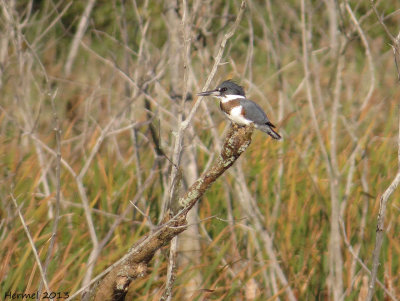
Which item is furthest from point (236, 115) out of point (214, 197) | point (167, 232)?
point (167, 232)

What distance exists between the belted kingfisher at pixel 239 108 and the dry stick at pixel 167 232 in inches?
30.8

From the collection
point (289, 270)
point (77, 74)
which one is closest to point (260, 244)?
point (289, 270)

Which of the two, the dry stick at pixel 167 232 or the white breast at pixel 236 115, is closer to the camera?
the dry stick at pixel 167 232

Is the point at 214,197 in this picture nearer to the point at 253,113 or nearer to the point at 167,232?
the point at 253,113

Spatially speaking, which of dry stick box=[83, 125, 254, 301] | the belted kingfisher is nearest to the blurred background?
the belted kingfisher

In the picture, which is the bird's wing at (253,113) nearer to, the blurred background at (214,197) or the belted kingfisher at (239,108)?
the belted kingfisher at (239,108)

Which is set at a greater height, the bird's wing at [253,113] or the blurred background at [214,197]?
the bird's wing at [253,113]

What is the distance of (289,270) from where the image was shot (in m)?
3.44

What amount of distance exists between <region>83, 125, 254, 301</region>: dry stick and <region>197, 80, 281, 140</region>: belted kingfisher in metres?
Result: 0.78

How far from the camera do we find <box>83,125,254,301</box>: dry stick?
2.15m

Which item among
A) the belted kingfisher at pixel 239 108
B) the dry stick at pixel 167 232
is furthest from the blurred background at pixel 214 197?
the dry stick at pixel 167 232

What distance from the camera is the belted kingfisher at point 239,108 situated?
313 centimetres

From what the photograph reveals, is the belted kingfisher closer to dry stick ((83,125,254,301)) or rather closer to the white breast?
the white breast

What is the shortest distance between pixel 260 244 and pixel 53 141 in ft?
6.96
